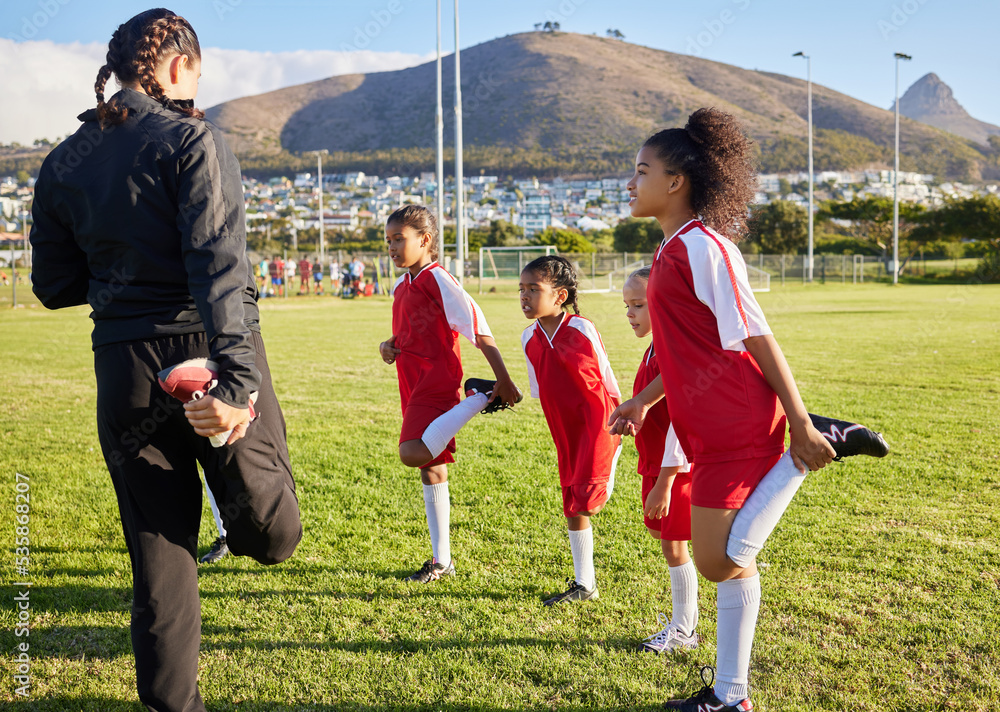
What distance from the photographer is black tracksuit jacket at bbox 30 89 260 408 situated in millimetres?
1970

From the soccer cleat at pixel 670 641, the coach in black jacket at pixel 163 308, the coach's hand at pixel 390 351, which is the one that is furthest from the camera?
the coach's hand at pixel 390 351

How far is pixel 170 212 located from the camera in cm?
203

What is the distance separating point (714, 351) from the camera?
224 cm

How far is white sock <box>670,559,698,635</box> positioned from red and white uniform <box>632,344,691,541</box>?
0.18 meters

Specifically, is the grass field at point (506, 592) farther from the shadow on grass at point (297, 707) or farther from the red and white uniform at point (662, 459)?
the red and white uniform at point (662, 459)

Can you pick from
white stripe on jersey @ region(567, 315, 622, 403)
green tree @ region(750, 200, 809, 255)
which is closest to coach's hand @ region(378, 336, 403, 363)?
white stripe on jersey @ region(567, 315, 622, 403)

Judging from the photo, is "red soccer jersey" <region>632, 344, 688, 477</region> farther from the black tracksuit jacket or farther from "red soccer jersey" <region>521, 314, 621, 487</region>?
the black tracksuit jacket

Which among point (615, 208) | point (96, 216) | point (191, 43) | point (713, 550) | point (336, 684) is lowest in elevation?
point (336, 684)

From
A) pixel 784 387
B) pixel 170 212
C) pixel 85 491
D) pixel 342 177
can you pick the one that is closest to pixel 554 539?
pixel 784 387

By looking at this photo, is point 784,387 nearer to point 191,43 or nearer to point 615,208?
point 191,43

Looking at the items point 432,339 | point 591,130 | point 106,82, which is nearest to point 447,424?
point 432,339

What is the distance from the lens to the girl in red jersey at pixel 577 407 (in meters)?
3.54

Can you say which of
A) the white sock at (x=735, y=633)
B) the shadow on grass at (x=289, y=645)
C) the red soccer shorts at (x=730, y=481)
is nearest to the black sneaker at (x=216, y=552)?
the shadow on grass at (x=289, y=645)

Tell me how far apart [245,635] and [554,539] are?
1845mm
